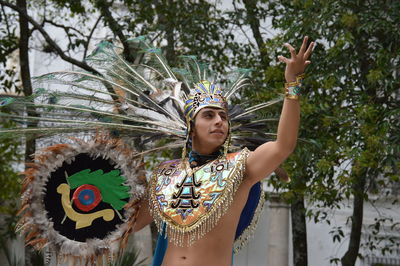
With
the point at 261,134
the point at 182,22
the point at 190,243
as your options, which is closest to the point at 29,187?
the point at 190,243

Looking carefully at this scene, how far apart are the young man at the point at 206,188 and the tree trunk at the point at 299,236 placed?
492 cm

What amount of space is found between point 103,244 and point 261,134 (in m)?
1.31

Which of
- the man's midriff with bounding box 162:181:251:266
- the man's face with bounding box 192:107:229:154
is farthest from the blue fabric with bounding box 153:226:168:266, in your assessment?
the man's face with bounding box 192:107:229:154

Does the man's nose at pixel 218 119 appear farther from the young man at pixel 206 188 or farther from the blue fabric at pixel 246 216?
the blue fabric at pixel 246 216

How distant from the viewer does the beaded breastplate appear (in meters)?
4.55

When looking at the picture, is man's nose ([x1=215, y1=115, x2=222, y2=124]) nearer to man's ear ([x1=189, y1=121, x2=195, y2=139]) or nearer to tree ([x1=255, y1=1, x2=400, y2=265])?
man's ear ([x1=189, y1=121, x2=195, y2=139])

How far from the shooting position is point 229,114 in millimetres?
5164

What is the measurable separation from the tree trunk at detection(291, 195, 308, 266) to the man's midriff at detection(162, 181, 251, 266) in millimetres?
5025

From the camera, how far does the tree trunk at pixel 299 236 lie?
9727mm

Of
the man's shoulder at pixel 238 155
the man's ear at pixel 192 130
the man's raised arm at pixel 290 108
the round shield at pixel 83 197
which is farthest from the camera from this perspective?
the man's ear at pixel 192 130

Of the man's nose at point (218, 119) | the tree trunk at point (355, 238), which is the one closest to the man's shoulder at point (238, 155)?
the man's nose at point (218, 119)

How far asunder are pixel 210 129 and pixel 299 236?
544 centimetres

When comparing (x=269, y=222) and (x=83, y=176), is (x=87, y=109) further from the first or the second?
(x=269, y=222)

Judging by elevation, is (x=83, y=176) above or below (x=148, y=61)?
below
